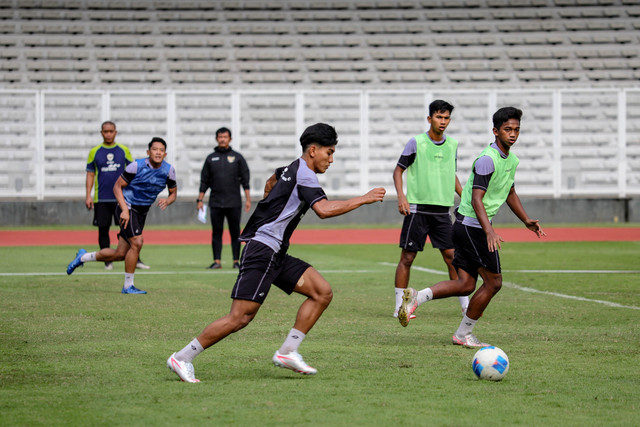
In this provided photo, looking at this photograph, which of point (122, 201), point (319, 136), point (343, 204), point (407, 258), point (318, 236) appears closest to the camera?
point (343, 204)

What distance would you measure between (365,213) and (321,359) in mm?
21503

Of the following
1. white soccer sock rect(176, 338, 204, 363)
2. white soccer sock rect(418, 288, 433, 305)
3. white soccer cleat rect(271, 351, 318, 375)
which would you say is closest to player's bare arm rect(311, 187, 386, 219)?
white soccer cleat rect(271, 351, 318, 375)

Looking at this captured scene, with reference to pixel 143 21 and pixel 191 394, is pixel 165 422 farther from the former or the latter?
pixel 143 21

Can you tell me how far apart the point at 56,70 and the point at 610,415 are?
2881 centimetres

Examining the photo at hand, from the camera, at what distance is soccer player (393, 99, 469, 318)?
10289 mm

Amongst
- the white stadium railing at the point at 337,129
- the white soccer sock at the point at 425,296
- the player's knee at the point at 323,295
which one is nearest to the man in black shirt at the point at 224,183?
the white soccer sock at the point at 425,296

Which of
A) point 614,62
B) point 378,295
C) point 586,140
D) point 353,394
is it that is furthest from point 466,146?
point 353,394

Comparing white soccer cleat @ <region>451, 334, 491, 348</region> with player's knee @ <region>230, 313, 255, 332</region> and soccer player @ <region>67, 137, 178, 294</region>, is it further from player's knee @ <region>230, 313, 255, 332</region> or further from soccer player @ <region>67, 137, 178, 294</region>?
soccer player @ <region>67, 137, 178, 294</region>

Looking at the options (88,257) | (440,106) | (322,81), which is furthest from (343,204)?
(322,81)

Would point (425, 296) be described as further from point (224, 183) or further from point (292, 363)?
point (224, 183)

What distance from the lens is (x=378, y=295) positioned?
12023 millimetres

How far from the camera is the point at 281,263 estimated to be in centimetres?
673

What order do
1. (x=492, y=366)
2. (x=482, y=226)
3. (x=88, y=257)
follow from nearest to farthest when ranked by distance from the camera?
1. (x=492, y=366)
2. (x=482, y=226)
3. (x=88, y=257)

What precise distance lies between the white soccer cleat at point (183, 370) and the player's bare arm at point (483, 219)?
8.64ft
